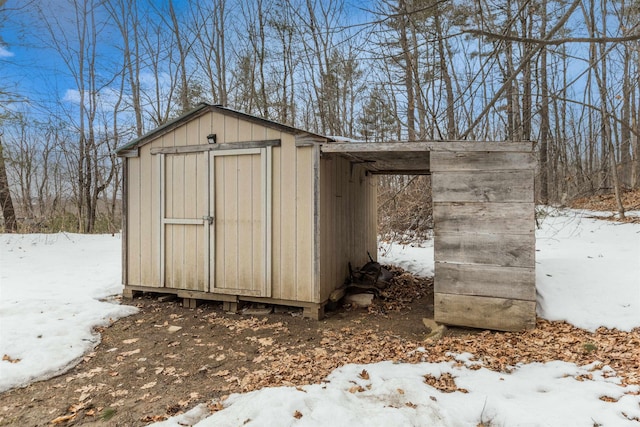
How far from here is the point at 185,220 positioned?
4.98m

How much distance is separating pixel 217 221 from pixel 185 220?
0.51m

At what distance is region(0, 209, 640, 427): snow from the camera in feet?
7.23

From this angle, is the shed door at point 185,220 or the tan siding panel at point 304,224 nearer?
the tan siding panel at point 304,224

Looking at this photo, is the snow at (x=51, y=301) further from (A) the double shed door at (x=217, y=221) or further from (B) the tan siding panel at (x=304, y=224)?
(B) the tan siding panel at (x=304, y=224)

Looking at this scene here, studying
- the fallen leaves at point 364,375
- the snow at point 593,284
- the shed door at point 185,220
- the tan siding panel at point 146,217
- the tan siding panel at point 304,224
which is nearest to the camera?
the fallen leaves at point 364,375

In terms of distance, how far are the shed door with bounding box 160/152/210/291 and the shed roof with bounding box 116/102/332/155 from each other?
377 mm

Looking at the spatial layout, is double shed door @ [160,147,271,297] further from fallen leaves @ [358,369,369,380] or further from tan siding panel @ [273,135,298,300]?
fallen leaves @ [358,369,369,380]

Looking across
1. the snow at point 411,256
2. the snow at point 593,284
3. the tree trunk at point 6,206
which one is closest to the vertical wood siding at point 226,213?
the snow at point 593,284

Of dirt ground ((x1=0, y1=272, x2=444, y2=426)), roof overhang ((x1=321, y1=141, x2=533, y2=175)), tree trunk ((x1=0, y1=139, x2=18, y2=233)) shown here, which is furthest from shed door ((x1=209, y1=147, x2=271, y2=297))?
tree trunk ((x1=0, y1=139, x2=18, y2=233))

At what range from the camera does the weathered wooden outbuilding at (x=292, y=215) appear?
12.4 feet

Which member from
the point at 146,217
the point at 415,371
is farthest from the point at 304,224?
the point at 146,217

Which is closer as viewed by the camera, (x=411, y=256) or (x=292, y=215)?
(x=292, y=215)

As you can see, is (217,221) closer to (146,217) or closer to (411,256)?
(146,217)

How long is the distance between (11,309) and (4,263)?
145 inches
